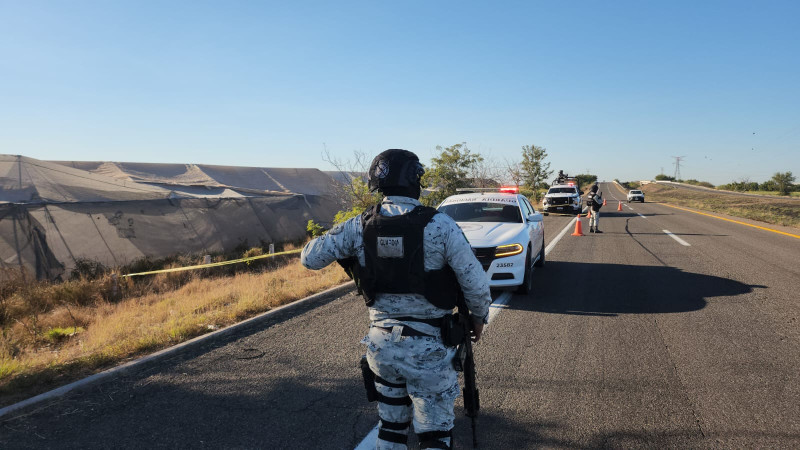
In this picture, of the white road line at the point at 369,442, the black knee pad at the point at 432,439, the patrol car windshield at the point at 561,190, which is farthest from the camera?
the patrol car windshield at the point at 561,190

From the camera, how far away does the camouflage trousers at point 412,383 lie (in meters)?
2.09

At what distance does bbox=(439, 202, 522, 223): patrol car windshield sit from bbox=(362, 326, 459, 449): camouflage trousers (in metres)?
6.25

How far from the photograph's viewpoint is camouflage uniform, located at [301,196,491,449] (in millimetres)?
2092

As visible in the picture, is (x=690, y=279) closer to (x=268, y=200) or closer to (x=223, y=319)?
(x=223, y=319)

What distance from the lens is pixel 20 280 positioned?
31.4 ft

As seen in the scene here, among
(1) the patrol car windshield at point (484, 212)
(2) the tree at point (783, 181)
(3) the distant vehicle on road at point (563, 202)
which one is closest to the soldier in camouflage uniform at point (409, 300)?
(1) the patrol car windshield at point (484, 212)

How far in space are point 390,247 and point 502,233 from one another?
548cm

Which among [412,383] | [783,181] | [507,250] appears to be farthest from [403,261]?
[783,181]

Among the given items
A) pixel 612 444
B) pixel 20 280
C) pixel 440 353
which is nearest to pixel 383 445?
pixel 440 353

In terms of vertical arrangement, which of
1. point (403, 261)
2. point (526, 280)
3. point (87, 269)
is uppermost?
point (403, 261)

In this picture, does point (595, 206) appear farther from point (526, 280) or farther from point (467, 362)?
point (467, 362)

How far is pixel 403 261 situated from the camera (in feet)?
7.02

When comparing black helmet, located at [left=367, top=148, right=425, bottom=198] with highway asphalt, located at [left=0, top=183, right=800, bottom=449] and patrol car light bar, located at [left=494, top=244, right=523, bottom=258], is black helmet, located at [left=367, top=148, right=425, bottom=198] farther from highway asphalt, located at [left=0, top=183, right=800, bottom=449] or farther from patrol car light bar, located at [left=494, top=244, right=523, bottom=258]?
patrol car light bar, located at [left=494, top=244, right=523, bottom=258]

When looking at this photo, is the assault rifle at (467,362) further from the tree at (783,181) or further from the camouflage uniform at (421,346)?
the tree at (783,181)
